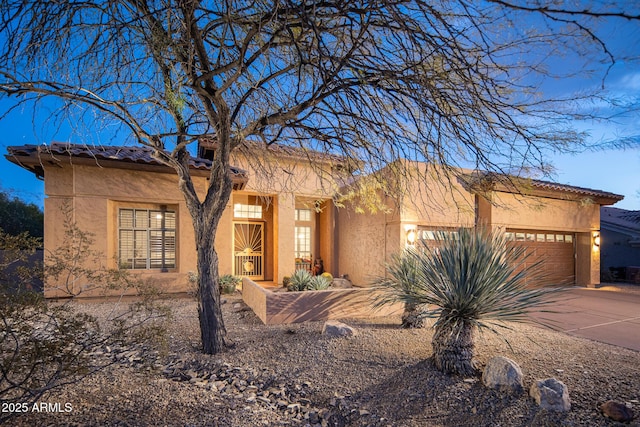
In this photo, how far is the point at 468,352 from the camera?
166 inches

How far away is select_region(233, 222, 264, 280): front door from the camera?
44.4 feet

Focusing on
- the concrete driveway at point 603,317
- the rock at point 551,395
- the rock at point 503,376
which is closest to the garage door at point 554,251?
the concrete driveway at point 603,317

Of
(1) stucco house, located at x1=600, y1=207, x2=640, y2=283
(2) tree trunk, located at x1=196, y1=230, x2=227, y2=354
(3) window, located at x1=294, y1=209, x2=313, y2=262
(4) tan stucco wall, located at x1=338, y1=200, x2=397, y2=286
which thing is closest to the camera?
(2) tree trunk, located at x1=196, y1=230, x2=227, y2=354

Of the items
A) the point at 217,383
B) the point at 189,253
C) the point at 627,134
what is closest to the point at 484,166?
the point at 627,134

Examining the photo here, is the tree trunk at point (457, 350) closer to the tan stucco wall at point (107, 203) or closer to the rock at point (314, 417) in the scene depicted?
the rock at point (314, 417)

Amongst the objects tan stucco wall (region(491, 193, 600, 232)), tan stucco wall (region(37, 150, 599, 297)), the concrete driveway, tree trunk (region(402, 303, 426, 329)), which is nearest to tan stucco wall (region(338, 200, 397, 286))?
tan stucco wall (region(37, 150, 599, 297))

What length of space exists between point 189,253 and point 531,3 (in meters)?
9.85

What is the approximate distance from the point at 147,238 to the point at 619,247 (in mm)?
23005

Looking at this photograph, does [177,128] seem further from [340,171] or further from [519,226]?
[519,226]

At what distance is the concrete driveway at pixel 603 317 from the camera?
239 inches

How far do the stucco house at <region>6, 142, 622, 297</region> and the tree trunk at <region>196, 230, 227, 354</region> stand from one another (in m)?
1.28

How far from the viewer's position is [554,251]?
1377cm

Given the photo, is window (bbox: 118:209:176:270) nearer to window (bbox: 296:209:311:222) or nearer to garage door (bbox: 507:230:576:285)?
window (bbox: 296:209:311:222)

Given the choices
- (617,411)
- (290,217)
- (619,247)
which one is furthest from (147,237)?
(619,247)
